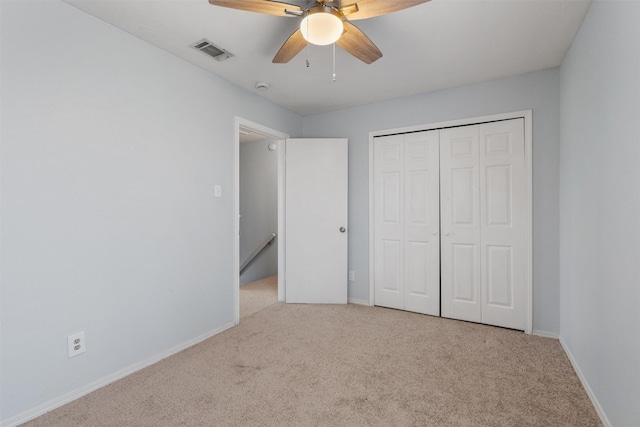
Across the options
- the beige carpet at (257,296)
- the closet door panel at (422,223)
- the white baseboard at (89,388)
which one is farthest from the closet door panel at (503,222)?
the white baseboard at (89,388)

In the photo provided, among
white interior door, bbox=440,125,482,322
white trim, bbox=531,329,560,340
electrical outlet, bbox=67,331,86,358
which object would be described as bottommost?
white trim, bbox=531,329,560,340

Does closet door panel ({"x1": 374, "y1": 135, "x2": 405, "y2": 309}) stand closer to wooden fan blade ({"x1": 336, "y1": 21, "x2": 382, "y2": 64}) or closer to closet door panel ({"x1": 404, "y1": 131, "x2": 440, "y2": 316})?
closet door panel ({"x1": 404, "y1": 131, "x2": 440, "y2": 316})

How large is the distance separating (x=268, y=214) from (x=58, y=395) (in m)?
3.66

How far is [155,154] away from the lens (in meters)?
2.25

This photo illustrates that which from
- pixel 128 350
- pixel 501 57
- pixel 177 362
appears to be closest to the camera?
pixel 128 350

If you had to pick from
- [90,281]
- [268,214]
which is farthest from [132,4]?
[268,214]

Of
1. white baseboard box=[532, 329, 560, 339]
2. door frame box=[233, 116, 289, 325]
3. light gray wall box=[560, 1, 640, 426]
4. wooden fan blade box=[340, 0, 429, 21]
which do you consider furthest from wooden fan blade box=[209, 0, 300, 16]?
white baseboard box=[532, 329, 560, 339]

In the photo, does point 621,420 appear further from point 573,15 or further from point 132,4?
point 132,4

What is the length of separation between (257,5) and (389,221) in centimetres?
246

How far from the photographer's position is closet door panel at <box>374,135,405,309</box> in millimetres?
3355

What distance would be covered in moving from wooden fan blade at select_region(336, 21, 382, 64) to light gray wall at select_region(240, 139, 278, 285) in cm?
327

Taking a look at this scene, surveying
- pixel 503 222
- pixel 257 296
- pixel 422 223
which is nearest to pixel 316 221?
pixel 422 223

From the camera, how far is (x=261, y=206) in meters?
5.19

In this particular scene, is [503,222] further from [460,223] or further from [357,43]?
[357,43]
